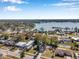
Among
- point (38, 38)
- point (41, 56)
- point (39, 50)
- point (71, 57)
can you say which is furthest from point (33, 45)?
point (71, 57)

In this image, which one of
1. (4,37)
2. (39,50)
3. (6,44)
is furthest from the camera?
(4,37)

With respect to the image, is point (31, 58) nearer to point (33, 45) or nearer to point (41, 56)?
point (41, 56)

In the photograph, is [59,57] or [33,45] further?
[33,45]

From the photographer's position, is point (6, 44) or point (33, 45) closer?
point (33, 45)

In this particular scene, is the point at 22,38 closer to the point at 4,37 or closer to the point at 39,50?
the point at 4,37

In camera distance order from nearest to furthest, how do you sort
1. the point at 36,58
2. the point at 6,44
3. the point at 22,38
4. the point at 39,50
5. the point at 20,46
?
1. the point at 36,58
2. the point at 39,50
3. the point at 20,46
4. the point at 6,44
5. the point at 22,38

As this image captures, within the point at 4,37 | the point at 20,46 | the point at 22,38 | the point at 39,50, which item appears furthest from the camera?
the point at 4,37

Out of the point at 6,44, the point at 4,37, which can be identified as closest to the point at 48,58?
the point at 6,44

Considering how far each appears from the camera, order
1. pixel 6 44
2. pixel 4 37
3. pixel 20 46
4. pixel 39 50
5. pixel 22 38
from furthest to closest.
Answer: pixel 4 37
pixel 22 38
pixel 6 44
pixel 20 46
pixel 39 50

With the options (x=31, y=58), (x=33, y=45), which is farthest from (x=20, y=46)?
(x=31, y=58)
